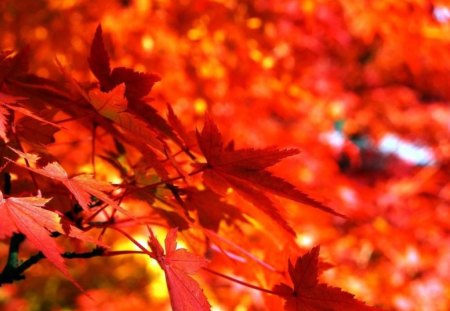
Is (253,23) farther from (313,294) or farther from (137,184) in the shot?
(313,294)

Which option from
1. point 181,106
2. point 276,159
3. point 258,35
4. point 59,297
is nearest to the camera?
point 276,159

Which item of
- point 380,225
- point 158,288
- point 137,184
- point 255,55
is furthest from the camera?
point 380,225

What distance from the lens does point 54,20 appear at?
63.7 inches

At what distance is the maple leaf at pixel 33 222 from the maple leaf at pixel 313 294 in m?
0.19

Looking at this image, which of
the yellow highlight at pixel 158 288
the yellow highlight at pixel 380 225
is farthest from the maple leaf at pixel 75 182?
the yellow highlight at pixel 380 225

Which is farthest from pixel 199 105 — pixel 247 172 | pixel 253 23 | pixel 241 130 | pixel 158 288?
pixel 247 172

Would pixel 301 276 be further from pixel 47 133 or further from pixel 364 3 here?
pixel 364 3

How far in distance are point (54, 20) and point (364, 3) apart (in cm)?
93

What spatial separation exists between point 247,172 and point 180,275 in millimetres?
113

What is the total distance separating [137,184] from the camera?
2.10ft

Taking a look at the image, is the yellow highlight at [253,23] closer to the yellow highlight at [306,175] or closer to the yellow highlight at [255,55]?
the yellow highlight at [255,55]

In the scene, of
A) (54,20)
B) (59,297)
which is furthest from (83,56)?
(59,297)

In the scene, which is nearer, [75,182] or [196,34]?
[75,182]

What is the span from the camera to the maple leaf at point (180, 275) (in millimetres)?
490
